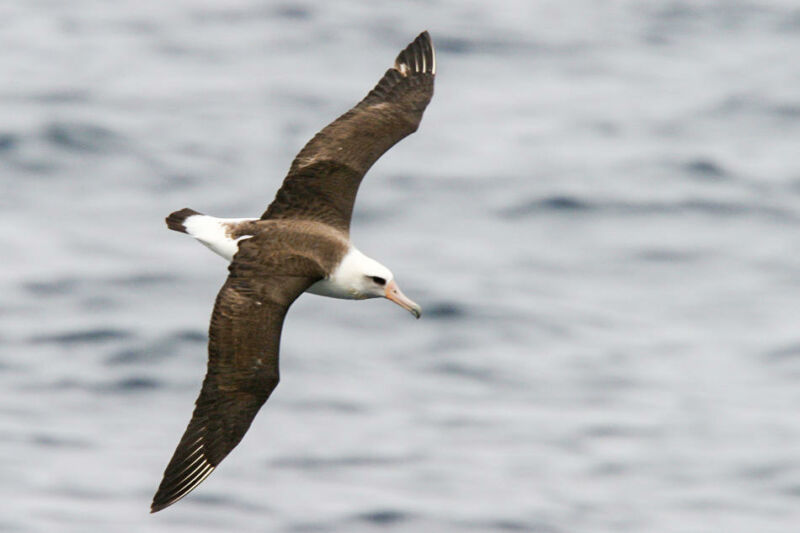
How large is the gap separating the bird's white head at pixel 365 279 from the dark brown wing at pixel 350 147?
0.72 m

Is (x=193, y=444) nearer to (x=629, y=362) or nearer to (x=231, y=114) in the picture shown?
(x=629, y=362)

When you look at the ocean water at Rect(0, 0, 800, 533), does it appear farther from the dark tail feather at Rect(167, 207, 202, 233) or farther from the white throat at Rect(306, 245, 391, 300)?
the white throat at Rect(306, 245, 391, 300)

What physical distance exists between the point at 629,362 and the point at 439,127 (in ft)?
19.9

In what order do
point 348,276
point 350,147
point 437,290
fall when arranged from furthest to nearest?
point 437,290 < point 350,147 < point 348,276

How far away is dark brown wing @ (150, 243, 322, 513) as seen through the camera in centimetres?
1255

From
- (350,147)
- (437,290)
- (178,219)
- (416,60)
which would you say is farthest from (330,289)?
(437,290)

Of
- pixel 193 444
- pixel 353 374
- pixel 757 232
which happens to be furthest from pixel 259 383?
pixel 757 232

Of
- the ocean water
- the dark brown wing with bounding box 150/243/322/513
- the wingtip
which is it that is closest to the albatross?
the dark brown wing with bounding box 150/243/322/513

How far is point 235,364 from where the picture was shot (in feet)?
41.2

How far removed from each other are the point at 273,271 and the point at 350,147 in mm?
2132

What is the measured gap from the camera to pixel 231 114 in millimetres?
27281

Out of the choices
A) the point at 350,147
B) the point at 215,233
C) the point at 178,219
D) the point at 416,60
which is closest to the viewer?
the point at 215,233

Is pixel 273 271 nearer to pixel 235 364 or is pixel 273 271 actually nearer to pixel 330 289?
pixel 330 289

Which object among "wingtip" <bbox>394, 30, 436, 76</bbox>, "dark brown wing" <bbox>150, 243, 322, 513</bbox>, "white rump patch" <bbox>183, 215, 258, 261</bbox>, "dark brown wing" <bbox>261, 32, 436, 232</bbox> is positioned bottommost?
"dark brown wing" <bbox>150, 243, 322, 513</bbox>
